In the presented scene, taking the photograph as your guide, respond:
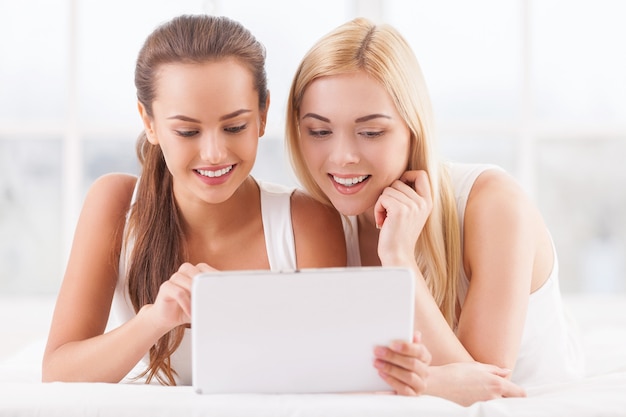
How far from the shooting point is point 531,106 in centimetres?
440

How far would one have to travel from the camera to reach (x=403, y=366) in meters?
1.56

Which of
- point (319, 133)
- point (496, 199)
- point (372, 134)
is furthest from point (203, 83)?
point (496, 199)

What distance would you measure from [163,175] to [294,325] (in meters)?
0.90

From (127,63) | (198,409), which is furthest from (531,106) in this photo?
(198,409)

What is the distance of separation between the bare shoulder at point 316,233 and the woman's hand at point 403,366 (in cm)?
61

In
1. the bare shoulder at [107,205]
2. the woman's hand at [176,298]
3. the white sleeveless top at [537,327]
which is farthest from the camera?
the white sleeveless top at [537,327]

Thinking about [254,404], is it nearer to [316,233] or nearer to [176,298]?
[176,298]

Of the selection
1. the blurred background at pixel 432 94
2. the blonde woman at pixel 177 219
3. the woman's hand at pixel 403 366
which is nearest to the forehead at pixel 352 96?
the blonde woman at pixel 177 219

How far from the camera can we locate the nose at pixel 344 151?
2045 millimetres

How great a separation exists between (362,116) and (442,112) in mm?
2692

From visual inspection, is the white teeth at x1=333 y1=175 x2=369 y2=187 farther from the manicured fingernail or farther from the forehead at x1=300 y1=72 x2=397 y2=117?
the manicured fingernail

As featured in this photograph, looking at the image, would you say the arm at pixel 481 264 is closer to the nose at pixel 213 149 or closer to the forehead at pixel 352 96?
the forehead at pixel 352 96

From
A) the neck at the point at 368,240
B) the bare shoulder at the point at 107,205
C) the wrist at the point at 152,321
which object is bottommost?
the wrist at the point at 152,321

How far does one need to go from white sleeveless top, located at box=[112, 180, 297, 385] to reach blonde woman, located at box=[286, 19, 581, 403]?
12 centimetres
